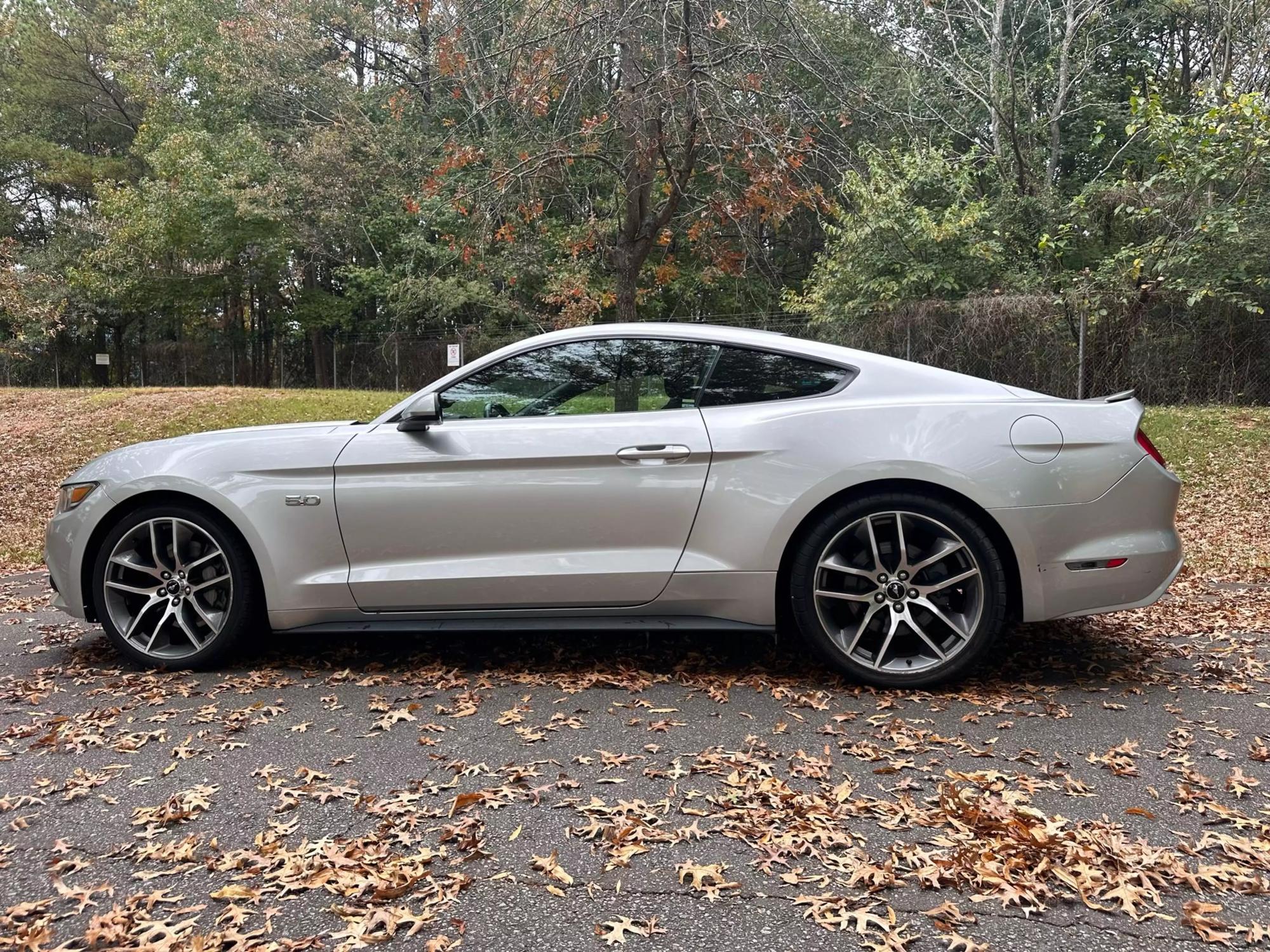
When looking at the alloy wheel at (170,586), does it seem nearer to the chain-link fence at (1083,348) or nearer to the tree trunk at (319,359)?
the chain-link fence at (1083,348)

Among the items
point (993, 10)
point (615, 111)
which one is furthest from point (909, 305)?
point (993, 10)

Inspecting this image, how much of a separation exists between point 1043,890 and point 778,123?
9368 mm

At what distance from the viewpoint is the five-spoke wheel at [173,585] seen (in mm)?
4297

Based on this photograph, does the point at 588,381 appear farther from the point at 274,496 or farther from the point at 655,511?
the point at 274,496

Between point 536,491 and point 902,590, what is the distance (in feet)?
5.12

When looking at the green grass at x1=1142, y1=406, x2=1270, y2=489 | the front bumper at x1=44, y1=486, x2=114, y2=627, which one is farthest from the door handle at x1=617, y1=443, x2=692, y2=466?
the green grass at x1=1142, y1=406, x2=1270, y2=489

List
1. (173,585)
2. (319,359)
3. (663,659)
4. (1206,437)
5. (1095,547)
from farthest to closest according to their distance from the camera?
(319,359) → (1206,437) → (663,659) → (173,585) → (1095,547)

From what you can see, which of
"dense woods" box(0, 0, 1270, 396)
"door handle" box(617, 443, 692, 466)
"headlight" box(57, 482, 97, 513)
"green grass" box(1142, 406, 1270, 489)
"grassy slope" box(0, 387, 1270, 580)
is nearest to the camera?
"door handle" box(617, 443, 692, 466)

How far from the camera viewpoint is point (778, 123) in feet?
34.2

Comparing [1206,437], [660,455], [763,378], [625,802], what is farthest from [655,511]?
[1206,437]

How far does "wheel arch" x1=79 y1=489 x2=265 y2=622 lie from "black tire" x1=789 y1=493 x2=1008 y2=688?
93.7 inches

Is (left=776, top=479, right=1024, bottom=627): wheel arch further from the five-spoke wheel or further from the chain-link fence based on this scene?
the chain-link fence

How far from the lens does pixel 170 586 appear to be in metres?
4.35

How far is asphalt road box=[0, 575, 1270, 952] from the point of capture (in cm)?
232
